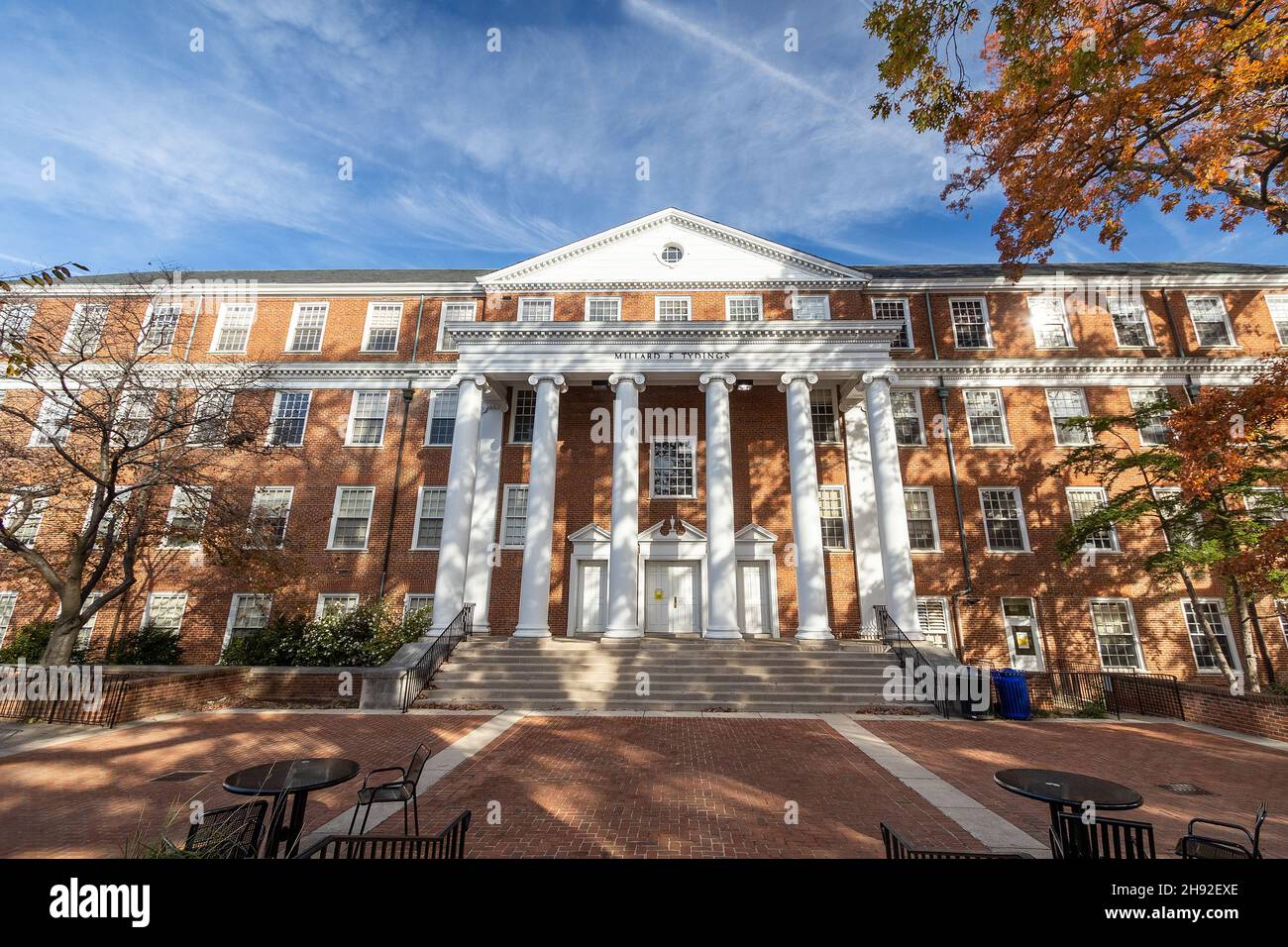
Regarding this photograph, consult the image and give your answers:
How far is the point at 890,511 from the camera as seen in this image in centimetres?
1684

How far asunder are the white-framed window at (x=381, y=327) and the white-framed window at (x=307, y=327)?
1908 mm

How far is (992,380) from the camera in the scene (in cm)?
2138

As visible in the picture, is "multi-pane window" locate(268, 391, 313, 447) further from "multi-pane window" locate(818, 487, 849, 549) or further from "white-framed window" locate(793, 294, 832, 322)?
"multi-pane window" locate(818, 487, 849, 549)

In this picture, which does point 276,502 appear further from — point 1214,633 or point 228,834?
point 1214,633

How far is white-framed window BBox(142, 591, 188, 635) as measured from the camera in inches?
768

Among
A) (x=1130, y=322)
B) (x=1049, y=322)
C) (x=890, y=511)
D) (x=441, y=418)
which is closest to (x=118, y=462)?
(x=441, y=418)

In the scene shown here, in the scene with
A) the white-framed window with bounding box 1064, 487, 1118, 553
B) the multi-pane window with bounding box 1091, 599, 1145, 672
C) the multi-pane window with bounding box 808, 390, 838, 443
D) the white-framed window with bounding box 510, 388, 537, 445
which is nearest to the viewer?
the multi-pane window with bounding box 1091, 599, 1145, 672

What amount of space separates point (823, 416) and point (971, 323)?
7.72 metres

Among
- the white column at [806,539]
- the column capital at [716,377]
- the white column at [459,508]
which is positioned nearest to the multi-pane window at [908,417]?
the white column at [806,539]

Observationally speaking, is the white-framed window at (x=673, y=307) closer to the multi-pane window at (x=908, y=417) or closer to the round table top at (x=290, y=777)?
the multi-pane window at (x=908, y=417)

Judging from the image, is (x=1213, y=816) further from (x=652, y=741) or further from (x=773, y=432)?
(x=773, y=432)

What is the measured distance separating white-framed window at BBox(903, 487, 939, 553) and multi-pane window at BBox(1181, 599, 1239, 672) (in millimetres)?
8444

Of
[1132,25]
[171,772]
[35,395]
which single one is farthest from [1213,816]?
[35,395]

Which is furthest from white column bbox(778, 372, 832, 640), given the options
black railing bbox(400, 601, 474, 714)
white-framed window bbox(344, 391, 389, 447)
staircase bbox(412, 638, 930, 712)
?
white-framed window bbox(344, 391, 389, 447)
